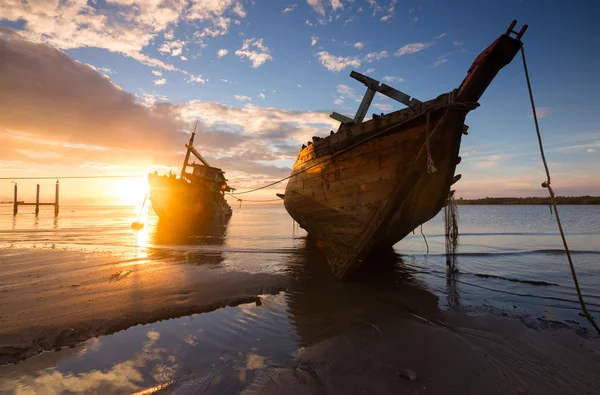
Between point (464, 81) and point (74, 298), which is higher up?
point (464, 81)

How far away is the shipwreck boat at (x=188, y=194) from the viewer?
1012 inches

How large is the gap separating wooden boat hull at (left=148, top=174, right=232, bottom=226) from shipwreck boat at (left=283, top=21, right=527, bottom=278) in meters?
20.4

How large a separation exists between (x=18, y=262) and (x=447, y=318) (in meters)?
11.5

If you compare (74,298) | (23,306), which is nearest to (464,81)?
(74,298)

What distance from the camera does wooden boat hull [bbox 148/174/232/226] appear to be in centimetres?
2567

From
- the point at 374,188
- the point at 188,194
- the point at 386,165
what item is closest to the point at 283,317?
the point at 374,188

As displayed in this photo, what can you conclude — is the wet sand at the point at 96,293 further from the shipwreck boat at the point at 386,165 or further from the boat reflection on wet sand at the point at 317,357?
the shipwreck boat at the point at 386,165

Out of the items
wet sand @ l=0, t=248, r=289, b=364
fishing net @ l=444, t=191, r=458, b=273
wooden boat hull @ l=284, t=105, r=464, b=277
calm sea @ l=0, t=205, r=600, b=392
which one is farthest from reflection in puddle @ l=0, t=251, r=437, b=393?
fishing net @ l=444, t=191, r=458, b=273

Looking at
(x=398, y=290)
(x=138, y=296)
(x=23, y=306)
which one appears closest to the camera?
(x=23, y=306)

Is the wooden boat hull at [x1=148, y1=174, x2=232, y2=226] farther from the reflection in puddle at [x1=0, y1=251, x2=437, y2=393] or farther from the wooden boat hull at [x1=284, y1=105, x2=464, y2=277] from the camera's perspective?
the reflection in puddle at [x1=0, y1=251, x2=437, y2=393]

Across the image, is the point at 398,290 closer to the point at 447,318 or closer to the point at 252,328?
the point at 447,318

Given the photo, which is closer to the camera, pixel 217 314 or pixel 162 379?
pixel 162 379

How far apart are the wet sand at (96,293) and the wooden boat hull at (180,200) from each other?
16537 mm

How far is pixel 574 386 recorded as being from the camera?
9.74 feet
